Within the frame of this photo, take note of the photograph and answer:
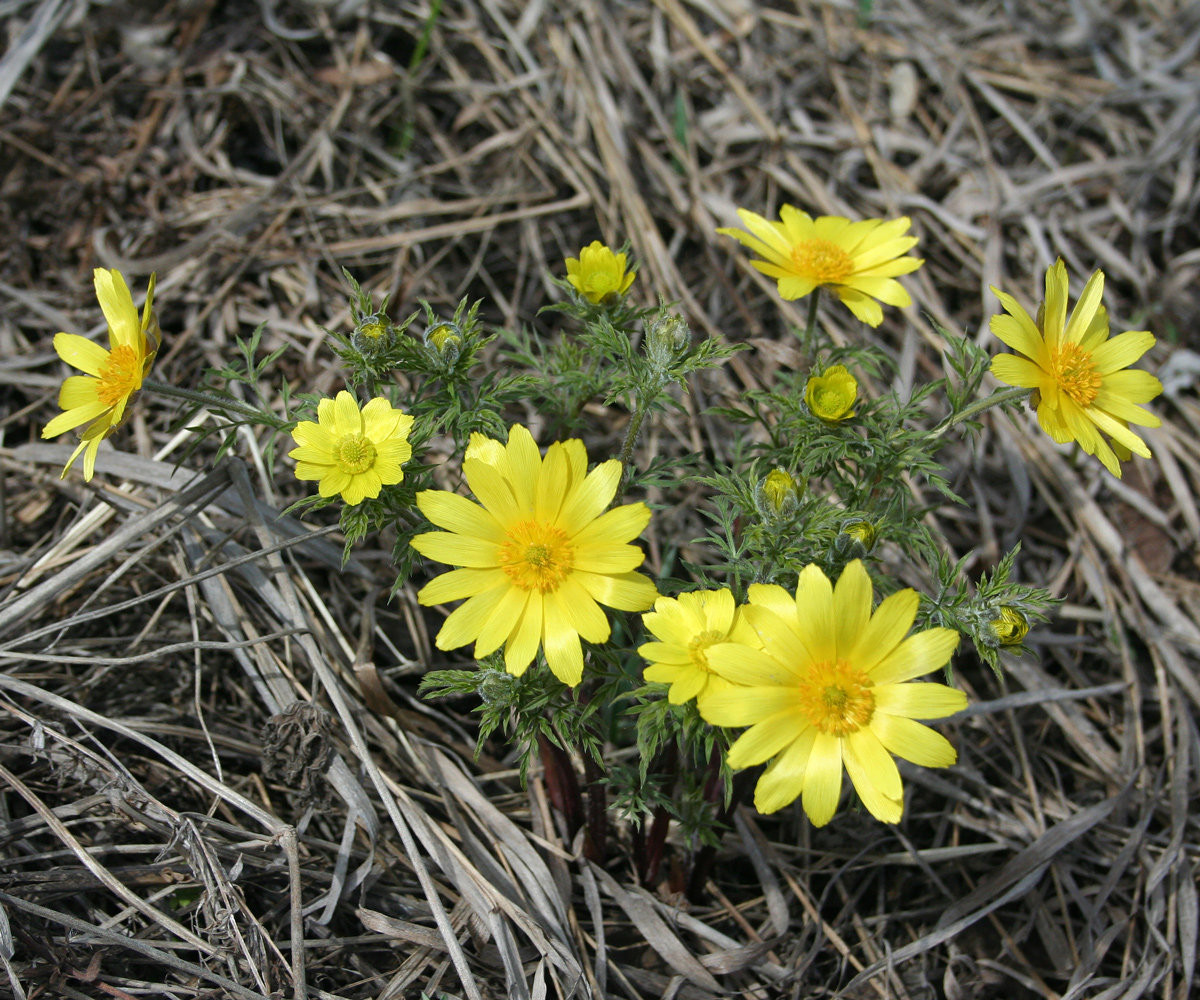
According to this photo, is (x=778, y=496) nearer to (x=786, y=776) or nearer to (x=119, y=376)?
(x=786, y=776)

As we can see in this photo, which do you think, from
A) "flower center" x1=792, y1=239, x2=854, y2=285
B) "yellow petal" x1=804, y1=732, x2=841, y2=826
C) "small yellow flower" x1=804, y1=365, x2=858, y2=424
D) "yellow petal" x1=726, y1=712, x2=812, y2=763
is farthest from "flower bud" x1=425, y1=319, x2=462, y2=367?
"yellow petal" x1=804, y1=732, x2=841, y2=826

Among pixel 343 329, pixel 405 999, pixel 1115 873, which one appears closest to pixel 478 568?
pixel 405 999

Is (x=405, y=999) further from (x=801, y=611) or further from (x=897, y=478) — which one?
(x=897, y=478)

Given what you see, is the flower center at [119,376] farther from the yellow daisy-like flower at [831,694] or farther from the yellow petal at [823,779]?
the yellow petal at [823,779]

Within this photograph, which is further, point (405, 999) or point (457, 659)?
point (457, 659)

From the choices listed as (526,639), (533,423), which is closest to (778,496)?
(526,639)
